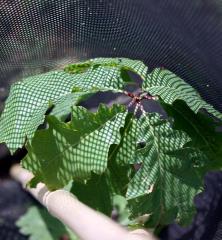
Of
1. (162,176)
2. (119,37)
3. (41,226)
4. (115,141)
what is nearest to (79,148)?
(115,141)

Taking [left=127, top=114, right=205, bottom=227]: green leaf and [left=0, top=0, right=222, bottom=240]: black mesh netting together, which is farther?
[left=0, top=0, right=222, bottom=240]: black mesh netting

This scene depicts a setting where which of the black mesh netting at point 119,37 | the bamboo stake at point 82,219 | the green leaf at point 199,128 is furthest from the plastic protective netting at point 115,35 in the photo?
the bamboo stake at point 82,219

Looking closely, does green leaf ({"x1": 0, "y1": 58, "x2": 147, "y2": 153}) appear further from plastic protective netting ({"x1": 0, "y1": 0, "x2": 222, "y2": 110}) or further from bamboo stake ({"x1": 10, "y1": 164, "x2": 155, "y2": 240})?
plastic protective netting ({"x1": 0, "y1": 0, "x2": 222, "y2": 110})

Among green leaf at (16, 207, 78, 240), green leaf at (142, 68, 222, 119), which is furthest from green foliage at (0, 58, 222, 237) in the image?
green leaf at (16, 207, 78, 240)

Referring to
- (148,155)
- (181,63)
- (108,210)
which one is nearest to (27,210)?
(108,210)

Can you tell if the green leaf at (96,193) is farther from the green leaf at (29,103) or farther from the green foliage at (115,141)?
the green leaf at (29,103)

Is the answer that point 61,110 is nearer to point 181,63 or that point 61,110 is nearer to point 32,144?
point 32,144
